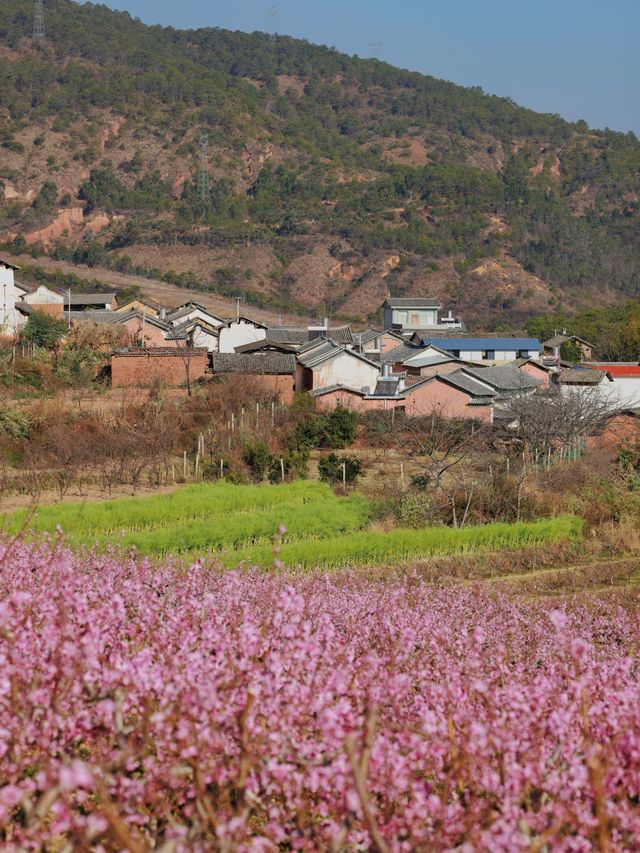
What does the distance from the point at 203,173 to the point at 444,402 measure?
7197cm

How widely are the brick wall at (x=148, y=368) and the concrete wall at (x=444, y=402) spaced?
871 centimetres

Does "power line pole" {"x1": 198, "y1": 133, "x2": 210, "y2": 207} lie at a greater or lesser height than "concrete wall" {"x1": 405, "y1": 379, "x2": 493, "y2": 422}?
greater

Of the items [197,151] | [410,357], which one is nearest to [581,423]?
[410,357]

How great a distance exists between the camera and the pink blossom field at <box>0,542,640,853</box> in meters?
4.80

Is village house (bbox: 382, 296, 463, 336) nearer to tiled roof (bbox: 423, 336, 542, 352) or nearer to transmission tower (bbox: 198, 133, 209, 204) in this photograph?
tiled roof (bbox: 423, 336, 542, 352)

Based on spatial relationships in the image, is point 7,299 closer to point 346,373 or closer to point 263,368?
point 263,368

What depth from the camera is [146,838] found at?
534cm

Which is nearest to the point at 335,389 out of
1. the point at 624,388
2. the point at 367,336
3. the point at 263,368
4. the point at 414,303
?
the point at 263,368

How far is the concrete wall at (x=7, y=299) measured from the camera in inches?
1772

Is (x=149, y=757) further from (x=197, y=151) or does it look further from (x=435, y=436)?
(x=197, y=151)

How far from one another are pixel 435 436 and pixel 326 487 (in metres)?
4.79

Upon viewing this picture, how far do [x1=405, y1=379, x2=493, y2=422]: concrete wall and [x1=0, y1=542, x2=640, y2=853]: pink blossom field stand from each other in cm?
2640

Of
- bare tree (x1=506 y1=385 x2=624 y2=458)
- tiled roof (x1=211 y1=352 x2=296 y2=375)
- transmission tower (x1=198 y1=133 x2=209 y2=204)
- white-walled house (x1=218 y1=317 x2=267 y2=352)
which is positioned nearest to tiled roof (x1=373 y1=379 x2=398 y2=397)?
tiled roof (x1=211 y1=352 x2=296 y2=375)

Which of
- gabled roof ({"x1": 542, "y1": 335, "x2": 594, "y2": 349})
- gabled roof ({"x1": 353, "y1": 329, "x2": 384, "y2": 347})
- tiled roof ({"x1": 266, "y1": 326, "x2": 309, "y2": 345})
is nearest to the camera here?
tiled roof ({"x1": 266, "y1": 326, "x2": 309, "y2": 345})
